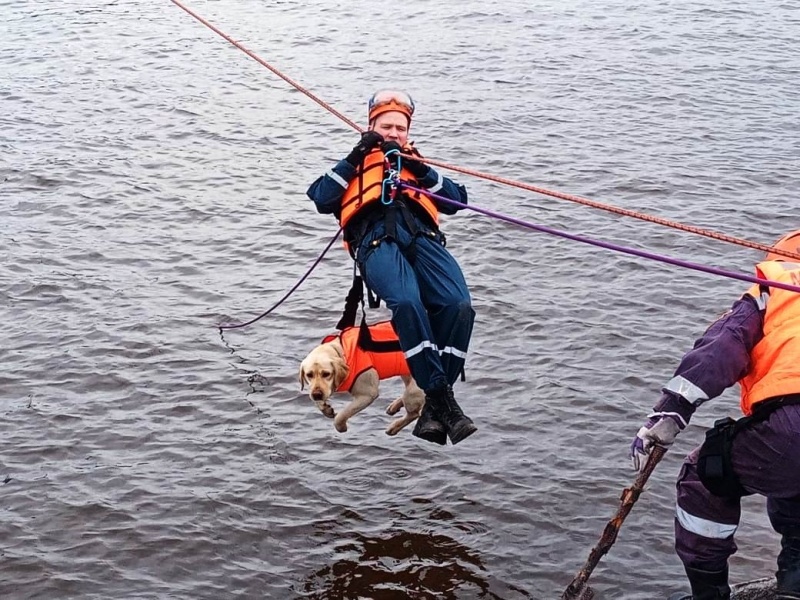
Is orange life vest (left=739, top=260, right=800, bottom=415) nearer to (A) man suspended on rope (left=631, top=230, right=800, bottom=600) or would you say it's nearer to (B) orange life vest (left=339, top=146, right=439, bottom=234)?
(A) man suspended on rope (left=631, top=230, right=800, bottom=600)

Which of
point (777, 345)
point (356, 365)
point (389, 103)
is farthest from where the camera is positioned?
point (389, 103)

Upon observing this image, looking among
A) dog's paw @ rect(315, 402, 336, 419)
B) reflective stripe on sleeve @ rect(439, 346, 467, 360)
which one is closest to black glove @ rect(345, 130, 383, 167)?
reflective stripe on sleeve @ rect(439, 346, 467, 360)

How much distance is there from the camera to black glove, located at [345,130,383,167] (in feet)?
27.0

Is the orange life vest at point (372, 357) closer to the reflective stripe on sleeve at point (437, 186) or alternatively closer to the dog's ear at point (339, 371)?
the dog's ear at point (339, 371)

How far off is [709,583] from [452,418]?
79.9 inches

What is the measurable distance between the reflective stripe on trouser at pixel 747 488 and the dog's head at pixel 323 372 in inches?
109

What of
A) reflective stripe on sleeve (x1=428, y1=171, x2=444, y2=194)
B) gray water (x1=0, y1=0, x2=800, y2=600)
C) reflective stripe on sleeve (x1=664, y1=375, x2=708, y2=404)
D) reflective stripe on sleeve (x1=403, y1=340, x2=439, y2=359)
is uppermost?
reflective stripe on sleeve (x1=428, y1=171, x2=444, y2=194)

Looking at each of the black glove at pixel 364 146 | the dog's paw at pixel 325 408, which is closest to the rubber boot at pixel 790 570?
the dog's paw at pixel 325 408

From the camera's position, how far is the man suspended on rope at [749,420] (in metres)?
5.72

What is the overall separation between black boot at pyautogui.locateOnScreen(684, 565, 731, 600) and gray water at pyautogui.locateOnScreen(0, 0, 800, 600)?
1.43m

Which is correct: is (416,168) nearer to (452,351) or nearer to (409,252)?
(409,252)

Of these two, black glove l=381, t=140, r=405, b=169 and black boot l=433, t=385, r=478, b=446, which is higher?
black glove l=381, t=140, r=405, b=169

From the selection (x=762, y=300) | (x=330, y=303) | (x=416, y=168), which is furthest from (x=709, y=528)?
(x=330, y=303)

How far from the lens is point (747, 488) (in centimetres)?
603
